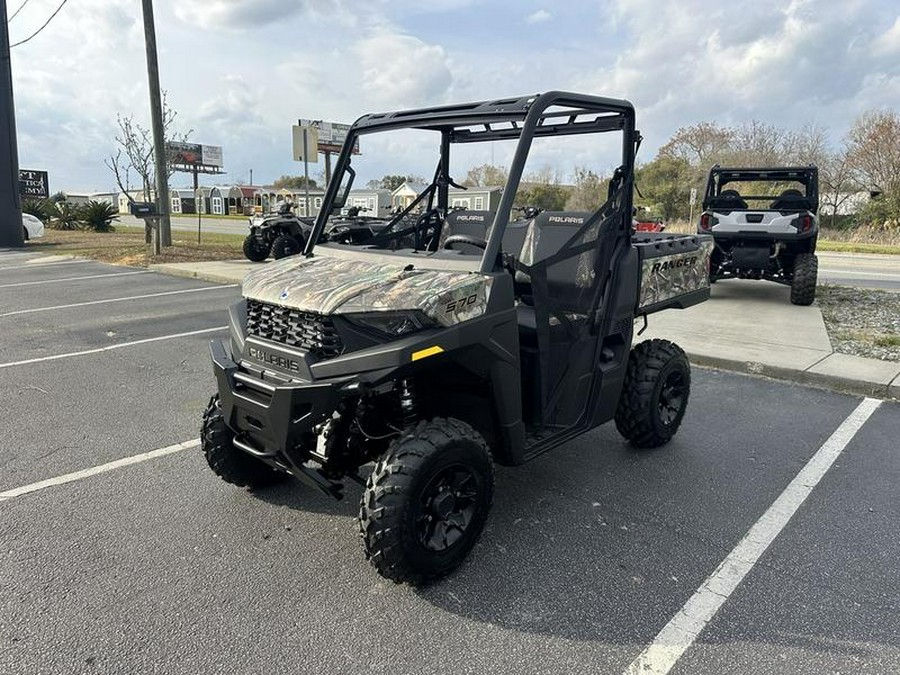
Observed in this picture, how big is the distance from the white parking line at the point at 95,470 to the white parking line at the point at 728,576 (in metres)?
3.10

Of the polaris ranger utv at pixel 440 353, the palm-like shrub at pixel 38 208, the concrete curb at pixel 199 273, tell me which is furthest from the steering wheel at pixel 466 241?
the palm-like shrub at pixel 38 208

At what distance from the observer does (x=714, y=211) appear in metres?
10.4

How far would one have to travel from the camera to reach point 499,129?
3.85m

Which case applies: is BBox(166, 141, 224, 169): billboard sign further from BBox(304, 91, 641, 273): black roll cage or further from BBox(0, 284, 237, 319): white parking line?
BBox(304, 91, 641, 273): black roll cage

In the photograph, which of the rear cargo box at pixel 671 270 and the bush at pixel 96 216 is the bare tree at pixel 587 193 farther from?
the bush at pixel 96 216

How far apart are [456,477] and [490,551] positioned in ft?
1.54

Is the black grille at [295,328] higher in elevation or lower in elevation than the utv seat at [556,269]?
lower

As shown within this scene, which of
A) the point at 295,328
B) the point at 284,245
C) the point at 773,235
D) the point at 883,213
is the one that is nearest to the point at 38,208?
the point at 284,245

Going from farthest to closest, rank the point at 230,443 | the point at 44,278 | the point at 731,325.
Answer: the point at 44,278 → the point at 731,325 → the point at 230,443

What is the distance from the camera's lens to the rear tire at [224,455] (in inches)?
130


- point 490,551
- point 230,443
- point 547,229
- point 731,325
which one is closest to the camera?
point 490,551

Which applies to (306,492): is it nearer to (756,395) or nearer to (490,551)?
(490,551)

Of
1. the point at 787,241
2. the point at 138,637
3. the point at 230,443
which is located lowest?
the point at 138,637

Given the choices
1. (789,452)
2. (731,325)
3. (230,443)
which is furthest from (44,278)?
(789,452)
